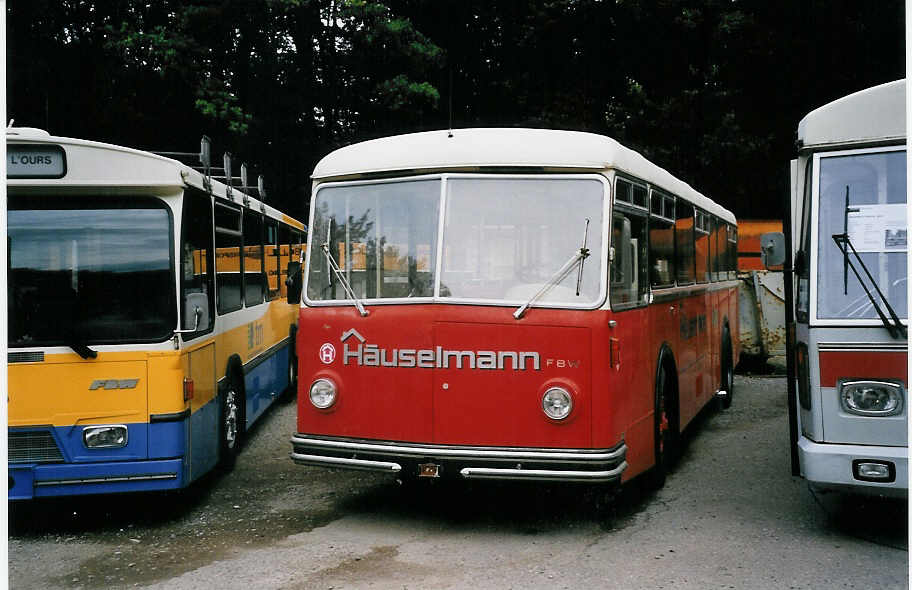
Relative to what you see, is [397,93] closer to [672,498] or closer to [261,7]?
[261,7]

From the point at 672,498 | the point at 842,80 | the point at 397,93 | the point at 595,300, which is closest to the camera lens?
the point at 595,300

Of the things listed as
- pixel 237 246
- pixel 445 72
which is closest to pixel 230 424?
pixel 237 246

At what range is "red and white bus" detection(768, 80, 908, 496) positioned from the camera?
5891 millimetres

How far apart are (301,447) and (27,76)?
13985 mm

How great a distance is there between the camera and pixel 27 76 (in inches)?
711

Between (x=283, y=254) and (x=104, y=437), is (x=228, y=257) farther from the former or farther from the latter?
(x=283, y=254)

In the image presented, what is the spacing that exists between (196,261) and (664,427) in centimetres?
407

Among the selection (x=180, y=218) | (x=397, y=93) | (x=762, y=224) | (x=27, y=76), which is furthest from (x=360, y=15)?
(x=180, y=218)

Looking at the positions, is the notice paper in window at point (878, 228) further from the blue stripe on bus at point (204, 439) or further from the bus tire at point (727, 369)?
the bus tire at point (727, 369)

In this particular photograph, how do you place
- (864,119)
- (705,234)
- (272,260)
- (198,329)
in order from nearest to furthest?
(864,119)
(198,329)
(705,234)
(272,260)

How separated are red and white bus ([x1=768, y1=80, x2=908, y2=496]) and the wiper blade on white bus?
2969mm

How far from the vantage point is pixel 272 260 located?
1208cm

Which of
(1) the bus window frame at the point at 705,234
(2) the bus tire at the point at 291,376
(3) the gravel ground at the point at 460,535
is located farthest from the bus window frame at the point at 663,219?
(2) the bus tire at the point at 291,376

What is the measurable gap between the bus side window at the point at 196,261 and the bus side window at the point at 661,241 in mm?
3452
